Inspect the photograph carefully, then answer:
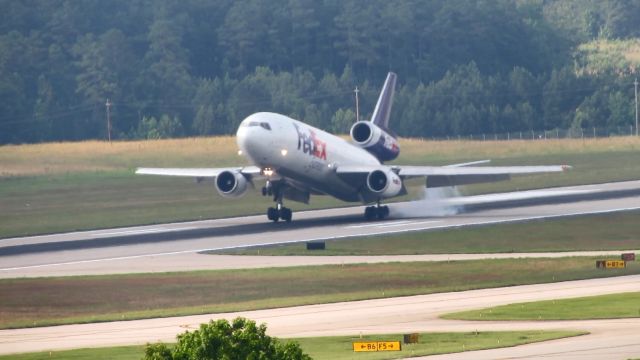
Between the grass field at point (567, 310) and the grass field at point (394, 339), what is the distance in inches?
117

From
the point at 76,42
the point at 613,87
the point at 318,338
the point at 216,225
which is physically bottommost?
the point at 318,338

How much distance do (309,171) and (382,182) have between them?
11.5 ft

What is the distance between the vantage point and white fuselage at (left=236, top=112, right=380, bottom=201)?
68.3m

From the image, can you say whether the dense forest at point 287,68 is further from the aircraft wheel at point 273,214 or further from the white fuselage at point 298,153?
the white fuselage at point 298,153

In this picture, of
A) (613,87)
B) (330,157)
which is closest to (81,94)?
(613,87)

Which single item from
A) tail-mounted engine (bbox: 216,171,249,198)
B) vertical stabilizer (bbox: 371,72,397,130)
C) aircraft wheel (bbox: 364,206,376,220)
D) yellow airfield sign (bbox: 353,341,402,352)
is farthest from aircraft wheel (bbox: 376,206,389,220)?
yellow airfield sign (bbox: 353,341,402,352)

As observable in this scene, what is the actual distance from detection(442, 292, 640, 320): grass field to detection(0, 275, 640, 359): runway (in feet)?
2.51

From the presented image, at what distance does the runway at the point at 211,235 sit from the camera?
56344mm

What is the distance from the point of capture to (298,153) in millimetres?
69438

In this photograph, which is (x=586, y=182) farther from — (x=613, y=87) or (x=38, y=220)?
(x=613, y=87)

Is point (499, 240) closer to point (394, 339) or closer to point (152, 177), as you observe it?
point (394, 339)

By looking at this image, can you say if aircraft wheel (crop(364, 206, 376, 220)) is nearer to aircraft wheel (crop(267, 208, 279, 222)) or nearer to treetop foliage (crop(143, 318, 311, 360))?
aircraft wheel (crop(267, 208, 279, 222))

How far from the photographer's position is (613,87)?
13988 centimetres

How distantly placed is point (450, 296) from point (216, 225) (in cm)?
2969
